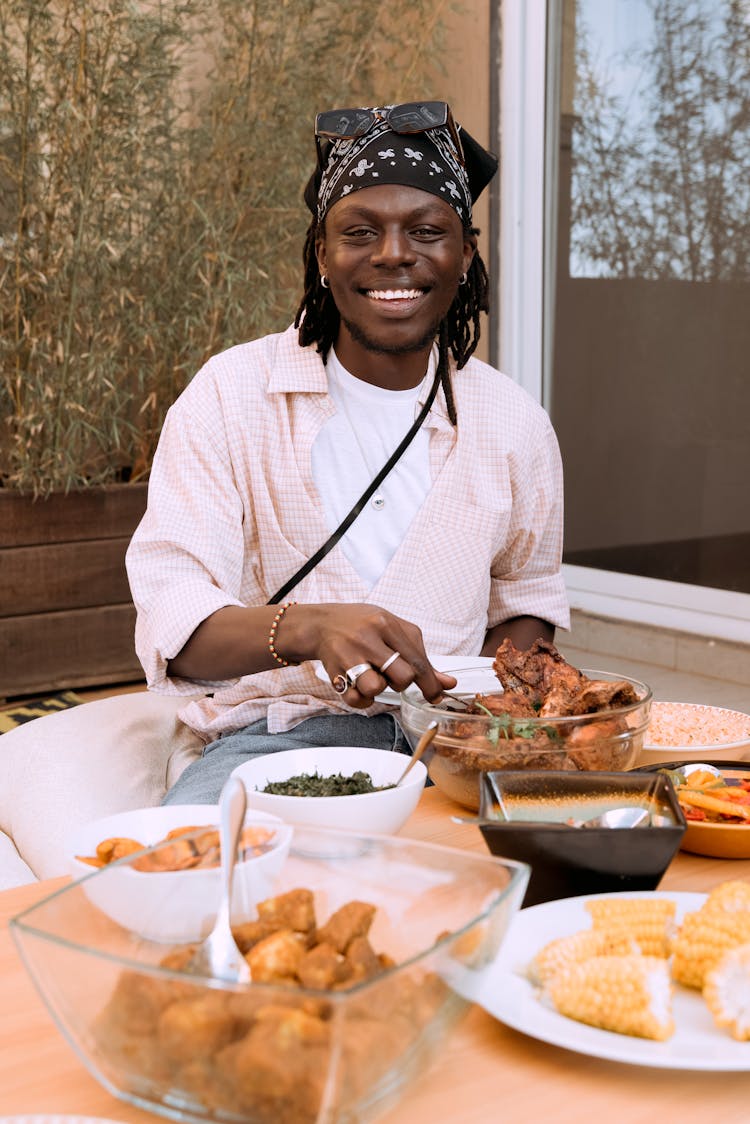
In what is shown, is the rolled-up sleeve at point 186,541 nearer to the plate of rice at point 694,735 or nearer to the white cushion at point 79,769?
the white cushion at point 79,769

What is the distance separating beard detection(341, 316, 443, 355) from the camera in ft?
6.51

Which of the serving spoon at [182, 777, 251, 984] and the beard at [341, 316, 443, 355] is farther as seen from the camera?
the beard at [341, 316, 443, 355]

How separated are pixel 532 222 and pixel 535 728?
10.2ft

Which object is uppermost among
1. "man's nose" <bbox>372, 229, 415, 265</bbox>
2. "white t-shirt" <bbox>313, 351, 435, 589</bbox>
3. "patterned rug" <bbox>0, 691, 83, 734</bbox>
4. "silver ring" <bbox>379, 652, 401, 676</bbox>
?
"man's nose" <bbox>372, 229, 415, 265</bbox>

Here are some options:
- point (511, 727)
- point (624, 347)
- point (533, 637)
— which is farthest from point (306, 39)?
point (511, 727)

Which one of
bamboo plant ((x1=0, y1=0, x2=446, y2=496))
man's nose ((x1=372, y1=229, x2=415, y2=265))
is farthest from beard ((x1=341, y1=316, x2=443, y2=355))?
bamboo plant ((x1=0, y1=0, x2=446, y2=496))

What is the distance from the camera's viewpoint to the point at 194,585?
1.74 metres

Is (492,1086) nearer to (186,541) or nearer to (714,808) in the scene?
(714,808)

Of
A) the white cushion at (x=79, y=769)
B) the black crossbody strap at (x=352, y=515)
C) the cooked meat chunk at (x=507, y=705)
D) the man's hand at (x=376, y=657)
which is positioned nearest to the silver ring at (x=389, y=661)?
the man's hand at (x=376, y=657)

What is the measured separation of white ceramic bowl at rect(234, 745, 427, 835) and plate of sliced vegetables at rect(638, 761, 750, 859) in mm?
228

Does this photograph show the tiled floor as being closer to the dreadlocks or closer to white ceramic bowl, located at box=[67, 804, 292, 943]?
the dreadlocks

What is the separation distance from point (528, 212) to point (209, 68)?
4.10 feet

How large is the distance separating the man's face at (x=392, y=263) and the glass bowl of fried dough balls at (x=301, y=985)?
1.21 meters

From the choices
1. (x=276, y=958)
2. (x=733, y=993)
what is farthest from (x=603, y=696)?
(x=276, y=958)
